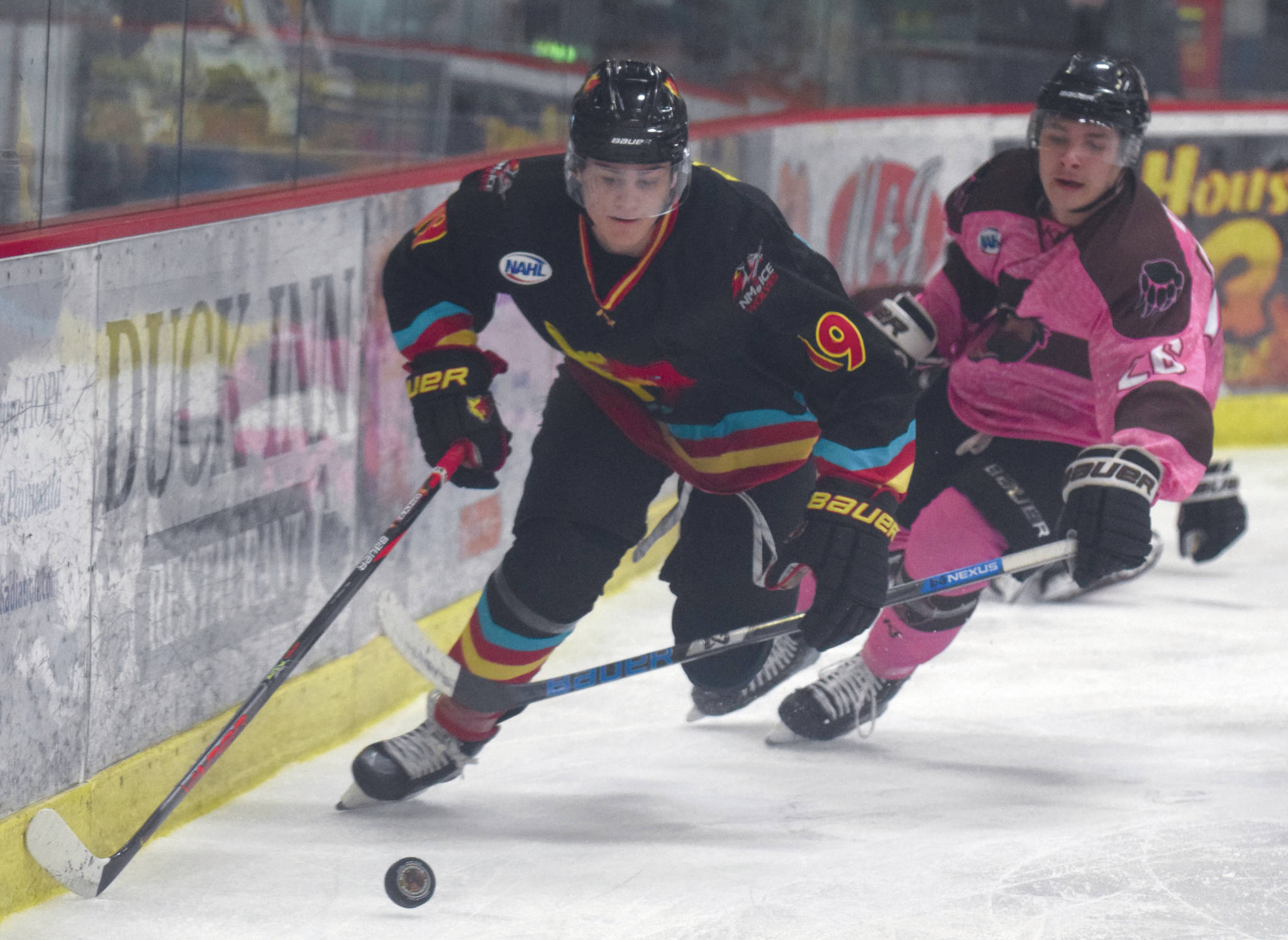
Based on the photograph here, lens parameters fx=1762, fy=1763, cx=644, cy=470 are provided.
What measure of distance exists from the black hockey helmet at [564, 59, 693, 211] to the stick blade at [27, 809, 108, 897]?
1.09 m

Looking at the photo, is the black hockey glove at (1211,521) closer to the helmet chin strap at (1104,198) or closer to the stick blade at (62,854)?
the helmet chin strap at (1104,198)

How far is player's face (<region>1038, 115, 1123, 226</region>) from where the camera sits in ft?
9.37

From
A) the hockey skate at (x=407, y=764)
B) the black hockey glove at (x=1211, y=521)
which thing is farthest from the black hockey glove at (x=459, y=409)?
the black hockey glove at (x=1211, y=521)

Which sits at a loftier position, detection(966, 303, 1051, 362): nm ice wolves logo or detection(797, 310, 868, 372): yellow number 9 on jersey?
detection(797, 310, 868, 372): yellow number 9 on jersey

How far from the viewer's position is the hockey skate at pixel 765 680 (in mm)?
3133

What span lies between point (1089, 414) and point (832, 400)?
2.20 feet

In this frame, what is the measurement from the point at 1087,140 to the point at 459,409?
1.11 m

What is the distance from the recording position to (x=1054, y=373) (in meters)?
2.98

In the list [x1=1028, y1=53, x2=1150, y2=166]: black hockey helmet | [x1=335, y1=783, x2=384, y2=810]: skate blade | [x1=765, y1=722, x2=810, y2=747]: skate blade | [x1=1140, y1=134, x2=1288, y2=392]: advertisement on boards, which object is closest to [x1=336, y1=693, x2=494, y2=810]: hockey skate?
[x1=335, y1=783, x2=384, y2=810]: skate blade

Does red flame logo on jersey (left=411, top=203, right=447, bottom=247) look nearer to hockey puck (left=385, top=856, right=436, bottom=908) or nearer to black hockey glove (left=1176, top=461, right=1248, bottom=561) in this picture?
hockey puck (left=385, top=856, right=436, bottom=908)

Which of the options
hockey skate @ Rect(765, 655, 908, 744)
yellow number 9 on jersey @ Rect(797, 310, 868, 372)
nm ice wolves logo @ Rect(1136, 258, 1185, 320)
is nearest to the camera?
yellow number 9 on jersey @ Rect(797, 310, 868, 372)

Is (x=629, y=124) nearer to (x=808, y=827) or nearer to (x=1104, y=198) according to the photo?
(x=1104, y=198)

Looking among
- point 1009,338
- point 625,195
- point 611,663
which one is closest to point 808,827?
point 611,663

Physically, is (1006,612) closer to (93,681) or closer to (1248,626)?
(1248,626)
